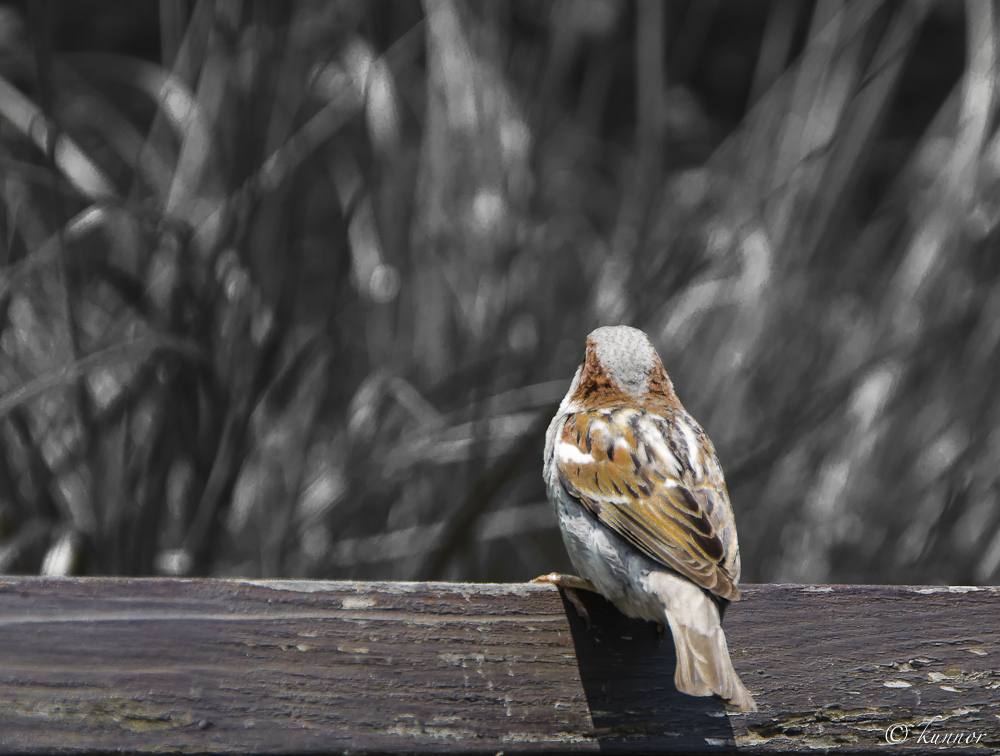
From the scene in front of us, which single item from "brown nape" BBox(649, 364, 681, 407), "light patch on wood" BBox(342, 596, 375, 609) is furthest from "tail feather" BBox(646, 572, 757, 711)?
"brown nape" BBox(649, 364, 681, 407)

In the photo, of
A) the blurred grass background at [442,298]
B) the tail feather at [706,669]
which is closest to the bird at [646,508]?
the tail feather at [706,669]

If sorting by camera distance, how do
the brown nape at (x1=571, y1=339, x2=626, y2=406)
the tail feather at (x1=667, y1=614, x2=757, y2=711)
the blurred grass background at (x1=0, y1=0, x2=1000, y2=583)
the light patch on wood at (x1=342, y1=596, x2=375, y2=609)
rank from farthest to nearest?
the blurred grass background at (x1=0, y1=0, x2=1000, y2=583) < the brown nape at (x1=571, y1=339, x2=626, y2=406) < the light patch on wood at (x1=342, y1=596, x2=375, y2=609) < the tail feather at (x1=667, y1=614, x2=757, y2=711)

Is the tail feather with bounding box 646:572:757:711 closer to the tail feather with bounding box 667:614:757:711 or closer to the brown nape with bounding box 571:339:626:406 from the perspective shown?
the tail feather with bounding box 667:614:757:711

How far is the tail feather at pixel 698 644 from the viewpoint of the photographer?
896mm

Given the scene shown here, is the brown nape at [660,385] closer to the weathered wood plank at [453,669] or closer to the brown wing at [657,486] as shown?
Result: the brown wing at [657,486]

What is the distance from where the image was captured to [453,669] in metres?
1.00

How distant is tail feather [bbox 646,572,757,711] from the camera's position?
2.94 feet

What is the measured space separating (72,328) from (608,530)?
31.4 inches

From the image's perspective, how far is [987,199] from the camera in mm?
2338

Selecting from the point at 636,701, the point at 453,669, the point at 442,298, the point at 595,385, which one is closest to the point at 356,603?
the point at 453,669

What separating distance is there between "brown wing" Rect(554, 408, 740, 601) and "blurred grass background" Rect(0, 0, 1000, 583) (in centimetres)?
24

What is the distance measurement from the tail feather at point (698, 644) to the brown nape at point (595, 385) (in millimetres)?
398

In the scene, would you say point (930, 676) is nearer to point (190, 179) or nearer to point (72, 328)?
point (72, 328)

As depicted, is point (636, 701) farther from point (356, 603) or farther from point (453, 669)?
point (356, 603)
